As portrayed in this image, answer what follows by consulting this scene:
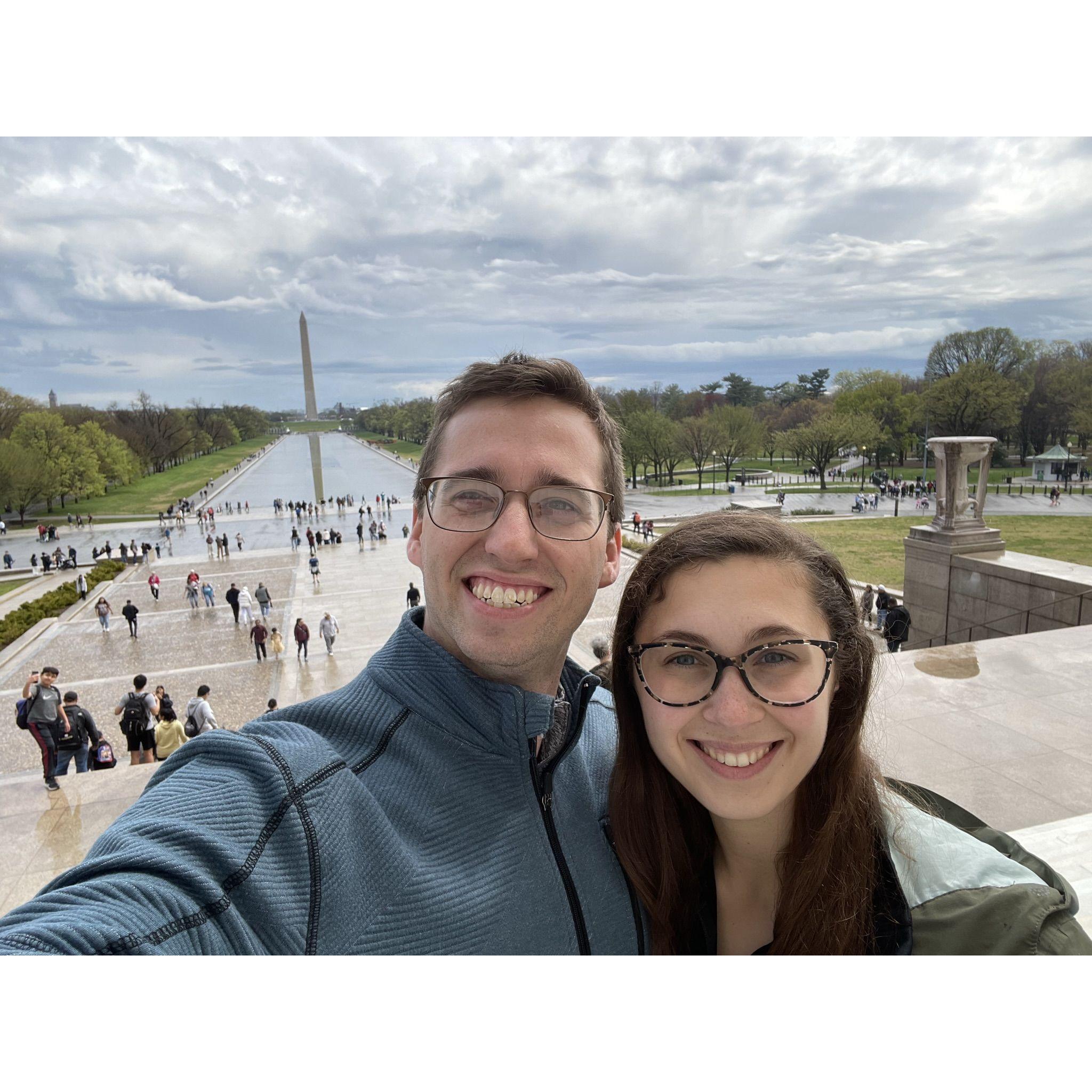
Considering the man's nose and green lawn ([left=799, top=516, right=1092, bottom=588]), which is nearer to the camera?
the man's nose

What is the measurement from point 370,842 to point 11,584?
3422 cm

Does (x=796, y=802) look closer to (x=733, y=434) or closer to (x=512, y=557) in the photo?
(x=512, y=557)

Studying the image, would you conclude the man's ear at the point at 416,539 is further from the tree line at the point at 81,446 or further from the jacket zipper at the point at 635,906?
the tree line at the point at 81,446

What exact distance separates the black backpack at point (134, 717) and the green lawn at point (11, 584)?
23146 millimetres

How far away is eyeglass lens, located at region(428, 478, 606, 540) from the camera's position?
1.56m

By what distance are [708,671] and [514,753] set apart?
0.47 meters

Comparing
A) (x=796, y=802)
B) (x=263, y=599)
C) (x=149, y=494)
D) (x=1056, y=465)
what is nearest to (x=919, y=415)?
(x=1056, y=465)

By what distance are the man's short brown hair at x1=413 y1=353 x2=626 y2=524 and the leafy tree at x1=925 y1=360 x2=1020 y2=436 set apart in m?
54.2

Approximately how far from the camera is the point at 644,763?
5.49 feet

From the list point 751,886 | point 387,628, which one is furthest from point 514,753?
point 387,628

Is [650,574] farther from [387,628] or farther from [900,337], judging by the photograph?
[900,337]

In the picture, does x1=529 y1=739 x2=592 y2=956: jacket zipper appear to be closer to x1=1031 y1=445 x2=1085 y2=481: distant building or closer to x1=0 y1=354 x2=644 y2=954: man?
x1=0 y1=354 x2=644 y2=954: man

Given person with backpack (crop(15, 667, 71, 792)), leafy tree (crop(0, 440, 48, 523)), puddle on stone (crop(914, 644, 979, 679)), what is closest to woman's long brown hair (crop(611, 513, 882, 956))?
puddle on stone (crop(914, 644, 979, 679))

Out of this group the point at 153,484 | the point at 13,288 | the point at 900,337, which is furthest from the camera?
the point at 900,337
